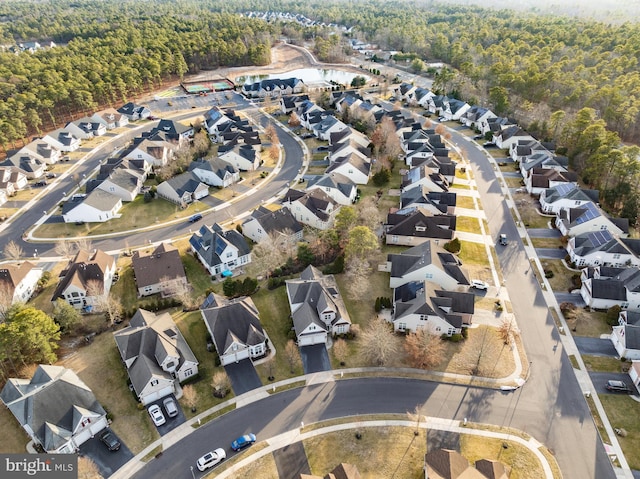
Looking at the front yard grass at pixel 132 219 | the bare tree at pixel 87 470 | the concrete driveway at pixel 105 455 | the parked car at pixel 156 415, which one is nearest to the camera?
the bare tree at pixel 87 470

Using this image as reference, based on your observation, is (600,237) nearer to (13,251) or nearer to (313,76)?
(13,251)

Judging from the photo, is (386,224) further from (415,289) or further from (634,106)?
(634,106)

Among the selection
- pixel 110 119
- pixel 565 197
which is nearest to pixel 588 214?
pixel 565 197

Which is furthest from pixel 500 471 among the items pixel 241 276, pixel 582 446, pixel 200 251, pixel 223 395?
pixel 200 251

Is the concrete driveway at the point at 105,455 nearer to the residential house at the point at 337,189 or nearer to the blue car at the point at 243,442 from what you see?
the blue car at the point at 243,442

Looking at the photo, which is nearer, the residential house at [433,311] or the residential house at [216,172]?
the residential house at [433,311]

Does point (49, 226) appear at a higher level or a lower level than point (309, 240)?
lower

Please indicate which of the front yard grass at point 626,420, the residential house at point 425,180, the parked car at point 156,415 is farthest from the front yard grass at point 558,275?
the parked car at point 156,415
